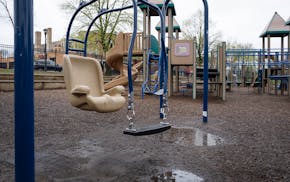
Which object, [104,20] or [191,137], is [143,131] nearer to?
[191,137]

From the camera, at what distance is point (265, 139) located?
13.1ft

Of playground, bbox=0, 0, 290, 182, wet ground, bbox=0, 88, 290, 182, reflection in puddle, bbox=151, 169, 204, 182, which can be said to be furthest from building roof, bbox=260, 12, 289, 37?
reflection in puddle, bbox=151, 169, 204, 182

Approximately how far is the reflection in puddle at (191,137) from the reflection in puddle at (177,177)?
118 centimetres

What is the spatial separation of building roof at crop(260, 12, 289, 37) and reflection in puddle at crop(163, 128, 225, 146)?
11650 millimetres

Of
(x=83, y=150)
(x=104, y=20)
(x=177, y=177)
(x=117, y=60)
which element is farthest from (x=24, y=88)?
(x=104, y=20)

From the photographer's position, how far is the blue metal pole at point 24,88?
4.75 feet

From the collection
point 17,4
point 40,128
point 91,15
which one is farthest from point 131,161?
point 91,15

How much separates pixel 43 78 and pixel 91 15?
10455mm

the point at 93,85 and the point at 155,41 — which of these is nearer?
the point at 93,85

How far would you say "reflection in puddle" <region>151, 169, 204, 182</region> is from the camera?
7.94 ft

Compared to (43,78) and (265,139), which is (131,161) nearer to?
(265,139)

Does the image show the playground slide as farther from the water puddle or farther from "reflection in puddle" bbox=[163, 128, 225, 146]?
the water puddle

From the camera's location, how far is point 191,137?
13.7 ft

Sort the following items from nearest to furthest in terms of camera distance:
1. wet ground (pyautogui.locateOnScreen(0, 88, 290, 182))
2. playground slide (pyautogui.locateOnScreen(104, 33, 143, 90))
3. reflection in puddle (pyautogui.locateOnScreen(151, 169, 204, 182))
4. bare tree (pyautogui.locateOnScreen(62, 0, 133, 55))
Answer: reflection in puddle (pyautogui.locateOnScreen(151, 169, 204, 182))
wet ground (pyautogui.locateOnScreen(0, 88, 290, 182))
playground slide (pyautogui.locateOnScreen(104, 33, 143, 90))
bare tree (pyautogui.locateOnScreen(62, 0, 133, 55))
